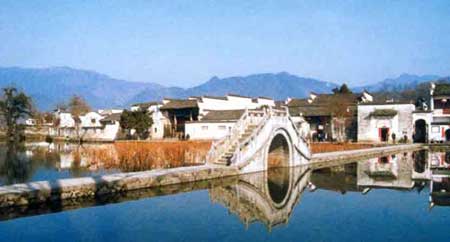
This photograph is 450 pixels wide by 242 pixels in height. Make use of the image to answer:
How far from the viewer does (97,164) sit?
2614 cm

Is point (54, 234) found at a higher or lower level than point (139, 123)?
lower

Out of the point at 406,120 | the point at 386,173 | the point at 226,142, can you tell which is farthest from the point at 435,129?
Answer: the point at 226,142

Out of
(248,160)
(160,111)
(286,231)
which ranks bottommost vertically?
(286,231)

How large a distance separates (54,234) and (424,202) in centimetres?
1217

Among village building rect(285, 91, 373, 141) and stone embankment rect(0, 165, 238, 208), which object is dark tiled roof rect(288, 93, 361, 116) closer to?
village building rect(285, 91, 373, 141)

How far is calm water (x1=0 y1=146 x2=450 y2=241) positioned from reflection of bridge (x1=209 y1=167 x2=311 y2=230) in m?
0.03

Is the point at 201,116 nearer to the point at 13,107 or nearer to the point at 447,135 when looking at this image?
the point at 447,135

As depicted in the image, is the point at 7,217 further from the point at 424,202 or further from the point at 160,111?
the point at 160,111

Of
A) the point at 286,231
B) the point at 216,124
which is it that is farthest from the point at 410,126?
the point at 286,231

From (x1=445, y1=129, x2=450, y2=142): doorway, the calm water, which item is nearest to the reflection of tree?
the calm water

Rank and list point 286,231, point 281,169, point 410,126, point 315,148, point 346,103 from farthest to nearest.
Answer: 1. point 346,103
2. point 410,126
3. point 315,148
4. point 281,169
5. point 286,231

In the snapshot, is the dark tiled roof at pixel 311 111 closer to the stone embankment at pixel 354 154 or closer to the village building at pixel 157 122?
the stone embankment at pixel 354 154

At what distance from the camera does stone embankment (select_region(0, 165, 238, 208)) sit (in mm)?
13719

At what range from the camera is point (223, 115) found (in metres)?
52.0
